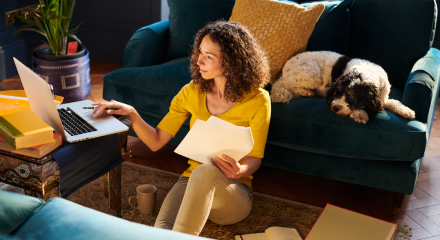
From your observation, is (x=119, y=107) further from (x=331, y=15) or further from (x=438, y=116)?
(x=438, y=116)

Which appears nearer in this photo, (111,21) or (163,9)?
(163,9)

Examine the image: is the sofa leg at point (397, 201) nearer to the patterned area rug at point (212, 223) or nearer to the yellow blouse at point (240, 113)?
the patterned area rug at point (212, 223)

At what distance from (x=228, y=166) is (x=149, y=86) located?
989 millimetres

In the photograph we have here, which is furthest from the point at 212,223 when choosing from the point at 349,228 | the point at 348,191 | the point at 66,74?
the point at 66,74

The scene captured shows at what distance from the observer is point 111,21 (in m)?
3.86

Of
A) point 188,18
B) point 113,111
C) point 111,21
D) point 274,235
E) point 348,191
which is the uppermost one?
point 188,18

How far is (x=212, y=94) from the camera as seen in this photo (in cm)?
159

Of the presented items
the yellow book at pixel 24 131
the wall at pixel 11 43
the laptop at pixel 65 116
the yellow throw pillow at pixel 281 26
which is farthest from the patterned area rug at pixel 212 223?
the wall at pixel 11 43

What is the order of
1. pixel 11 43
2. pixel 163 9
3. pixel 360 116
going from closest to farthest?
pixel 360 116, pixel 11 43, pixel 163 9

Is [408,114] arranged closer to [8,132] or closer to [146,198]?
[146,198]

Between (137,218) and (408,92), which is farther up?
(408,92)

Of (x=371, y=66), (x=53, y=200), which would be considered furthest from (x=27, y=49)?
(x=53, y=200)

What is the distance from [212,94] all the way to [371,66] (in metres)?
0.94

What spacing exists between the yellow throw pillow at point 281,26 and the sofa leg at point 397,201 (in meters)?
0.93
